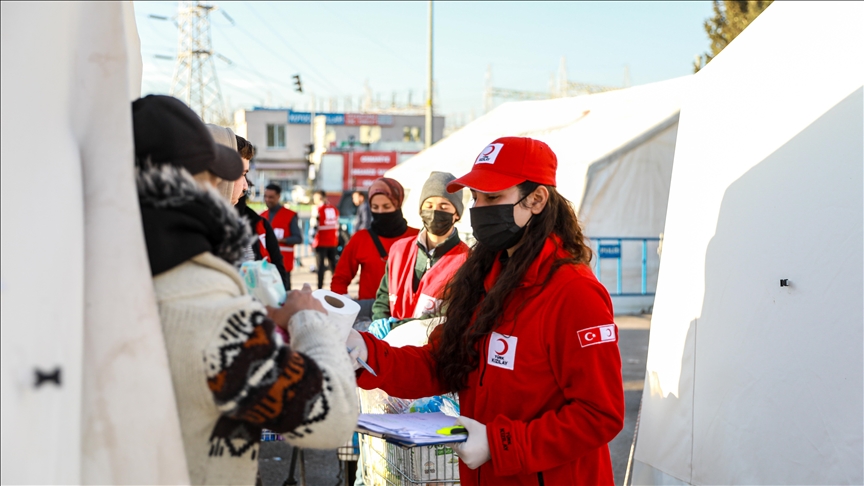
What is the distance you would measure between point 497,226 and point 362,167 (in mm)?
51032

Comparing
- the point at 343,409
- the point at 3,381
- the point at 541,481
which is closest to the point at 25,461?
the point at 3,381

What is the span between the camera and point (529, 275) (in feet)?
7.91

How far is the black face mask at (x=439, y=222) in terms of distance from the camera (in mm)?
4887

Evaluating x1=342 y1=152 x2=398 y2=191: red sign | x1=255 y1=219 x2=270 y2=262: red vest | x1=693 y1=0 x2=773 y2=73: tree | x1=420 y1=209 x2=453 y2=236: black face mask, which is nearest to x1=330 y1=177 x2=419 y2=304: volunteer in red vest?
x1=255 y1=219 x2=270 y2=262: red vest

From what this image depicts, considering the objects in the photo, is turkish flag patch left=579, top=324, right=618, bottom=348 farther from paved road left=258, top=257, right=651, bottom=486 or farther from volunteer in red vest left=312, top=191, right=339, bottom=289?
volunteer in red vest left=312, top=191, right=339, bottom=289

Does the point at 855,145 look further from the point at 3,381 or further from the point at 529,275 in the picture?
the point at 3,381

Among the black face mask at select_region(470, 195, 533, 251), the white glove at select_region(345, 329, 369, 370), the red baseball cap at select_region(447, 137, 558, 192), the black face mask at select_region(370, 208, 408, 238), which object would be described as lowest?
the white glove at select_region(345, 329, 369, 370)

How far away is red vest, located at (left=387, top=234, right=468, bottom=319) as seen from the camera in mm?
4242

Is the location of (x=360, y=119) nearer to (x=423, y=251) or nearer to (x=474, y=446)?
(x=423, y=251)

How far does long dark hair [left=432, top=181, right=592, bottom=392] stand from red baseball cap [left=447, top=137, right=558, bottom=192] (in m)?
0.05

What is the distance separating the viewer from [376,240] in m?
6.22

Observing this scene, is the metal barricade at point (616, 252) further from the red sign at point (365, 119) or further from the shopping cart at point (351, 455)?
the red sign at point (365, 119)

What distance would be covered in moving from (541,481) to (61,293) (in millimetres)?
1548

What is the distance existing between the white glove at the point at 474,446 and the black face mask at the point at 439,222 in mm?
2718
